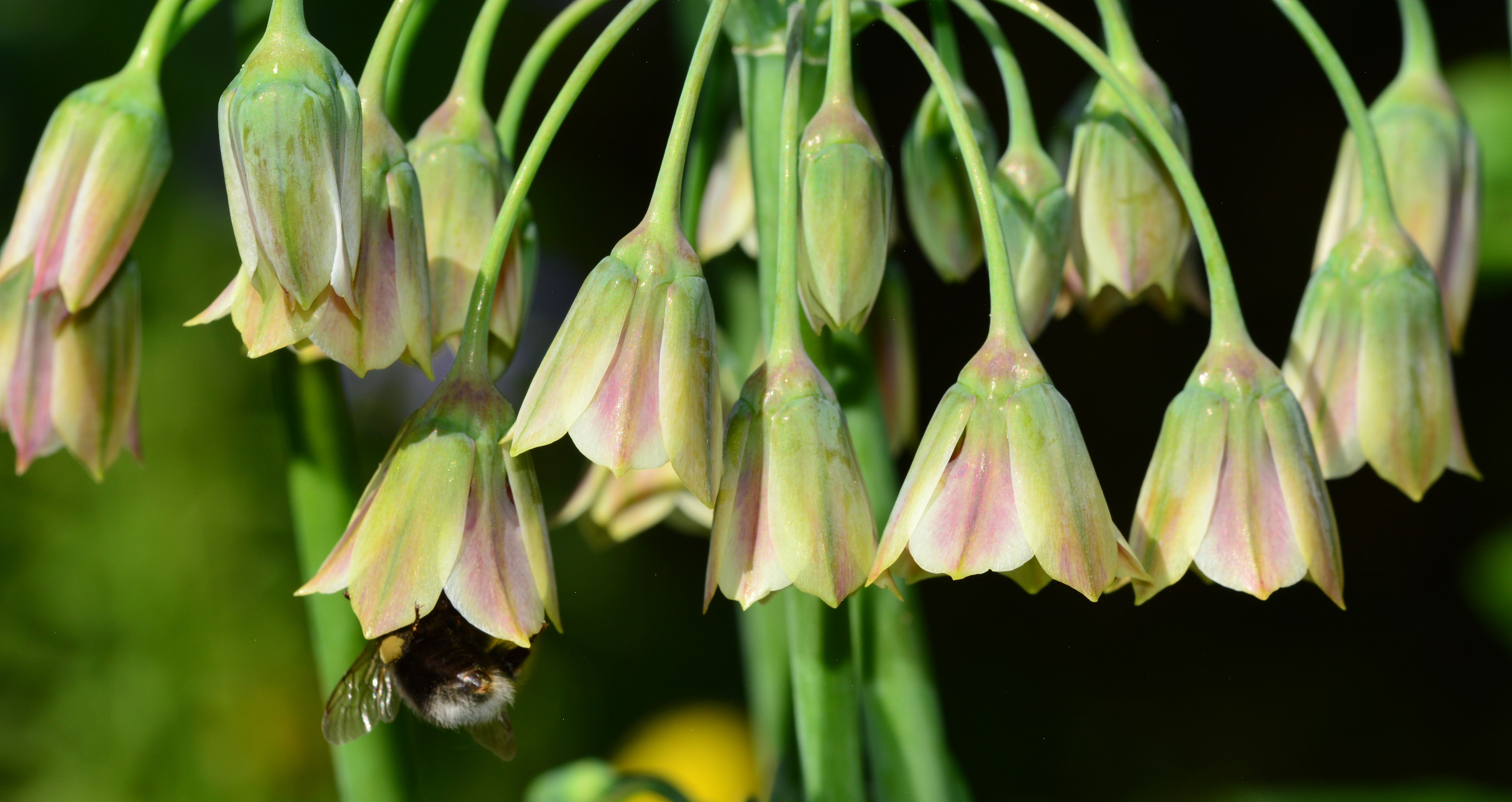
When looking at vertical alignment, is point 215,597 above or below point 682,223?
below

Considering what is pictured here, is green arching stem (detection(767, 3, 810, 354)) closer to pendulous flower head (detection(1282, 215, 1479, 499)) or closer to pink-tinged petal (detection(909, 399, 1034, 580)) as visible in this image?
pink-tinged petal (detection(909, 399, 1034, 580))

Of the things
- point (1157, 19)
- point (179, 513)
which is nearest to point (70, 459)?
point (179, 513)

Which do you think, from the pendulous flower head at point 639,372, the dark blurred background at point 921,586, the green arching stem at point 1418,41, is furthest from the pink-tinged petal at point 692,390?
the dark blurred background at point 921,586

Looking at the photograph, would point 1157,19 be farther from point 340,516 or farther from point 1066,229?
point 340,516

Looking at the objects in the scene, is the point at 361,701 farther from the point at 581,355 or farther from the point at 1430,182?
the point at 1430,182

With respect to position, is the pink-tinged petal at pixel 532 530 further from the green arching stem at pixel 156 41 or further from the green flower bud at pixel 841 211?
the green arching stem at pixel 156 41

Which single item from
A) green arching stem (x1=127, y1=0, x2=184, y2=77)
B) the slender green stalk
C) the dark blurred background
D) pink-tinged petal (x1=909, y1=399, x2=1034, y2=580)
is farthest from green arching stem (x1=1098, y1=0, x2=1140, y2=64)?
the dark blurred background
